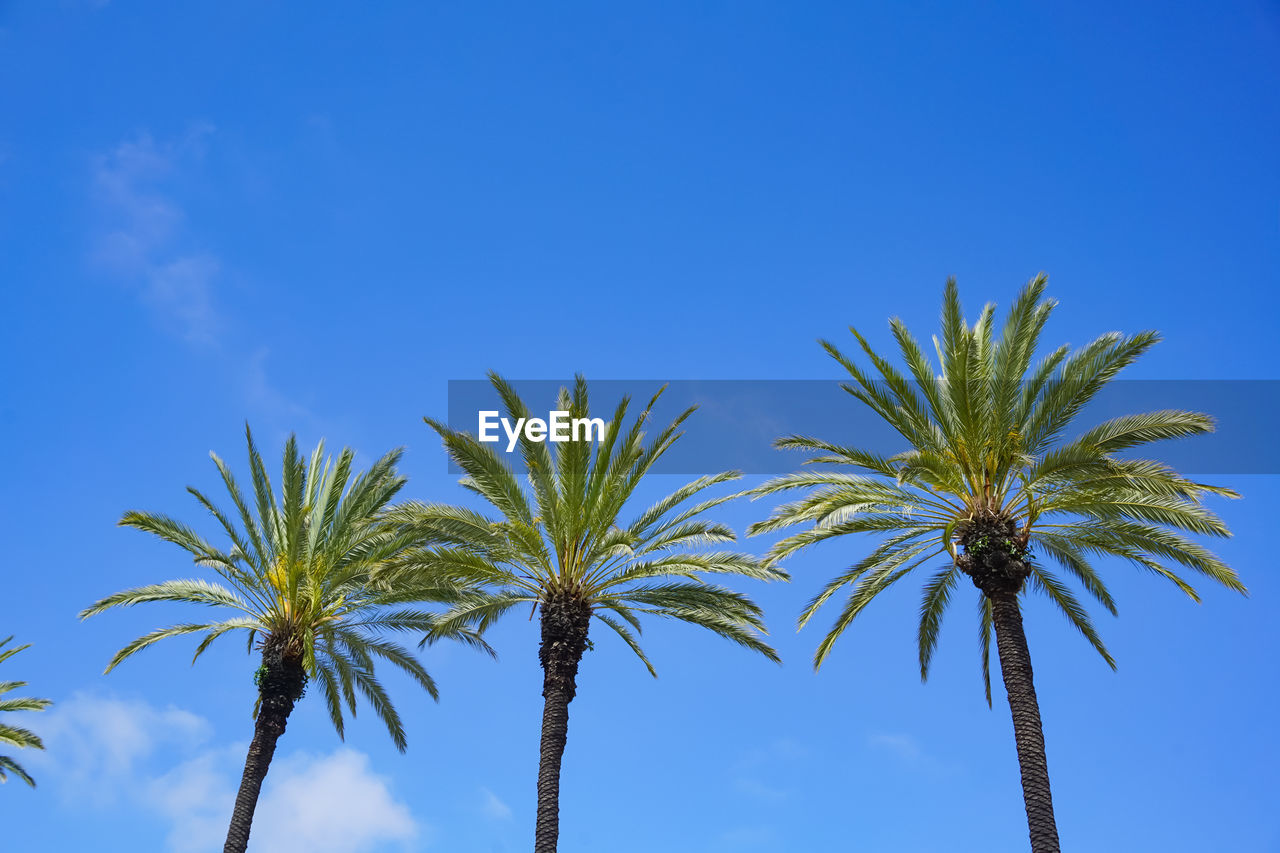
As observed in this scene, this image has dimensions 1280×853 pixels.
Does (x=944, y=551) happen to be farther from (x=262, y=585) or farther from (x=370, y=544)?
(x=262, y=585)

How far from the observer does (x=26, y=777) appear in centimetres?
3628

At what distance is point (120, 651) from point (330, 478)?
5.77 m

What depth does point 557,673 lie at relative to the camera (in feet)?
73.3

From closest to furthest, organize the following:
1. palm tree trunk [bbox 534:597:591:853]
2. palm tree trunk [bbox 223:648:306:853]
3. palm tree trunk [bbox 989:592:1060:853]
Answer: palm tree trunk [bbox 989:592:1060:853], palm tree trunk [bbox 534:597:591:853], palm tree trunk [bbox 223:648:306:853]

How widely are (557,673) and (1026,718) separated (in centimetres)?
909

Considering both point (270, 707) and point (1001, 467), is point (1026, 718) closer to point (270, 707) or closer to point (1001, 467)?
point (1001, 467)

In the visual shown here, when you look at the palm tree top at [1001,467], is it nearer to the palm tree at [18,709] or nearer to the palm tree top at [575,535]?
the palm tree top at [575,535]

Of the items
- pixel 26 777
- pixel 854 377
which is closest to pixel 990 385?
pixel 854 377

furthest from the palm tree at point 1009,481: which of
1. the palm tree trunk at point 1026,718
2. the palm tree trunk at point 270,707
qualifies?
the palm tree trunk at point 270,707

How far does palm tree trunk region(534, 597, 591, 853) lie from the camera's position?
71.2 feet

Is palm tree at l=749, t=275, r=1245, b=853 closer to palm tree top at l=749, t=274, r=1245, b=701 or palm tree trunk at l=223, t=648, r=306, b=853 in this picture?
palm tree top at l=749, t=274, r=1245, b=701

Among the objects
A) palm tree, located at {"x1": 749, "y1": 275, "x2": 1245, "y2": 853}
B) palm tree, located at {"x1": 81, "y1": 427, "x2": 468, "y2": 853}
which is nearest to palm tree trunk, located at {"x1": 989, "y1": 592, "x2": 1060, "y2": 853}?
palm tree, located at {"x1": 749, "y1": 275, "x2": 1245, "y2": 853}

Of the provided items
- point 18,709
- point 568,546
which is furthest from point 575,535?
point 18,709

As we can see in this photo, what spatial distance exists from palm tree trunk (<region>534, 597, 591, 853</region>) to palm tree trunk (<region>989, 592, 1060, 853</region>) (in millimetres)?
8324
